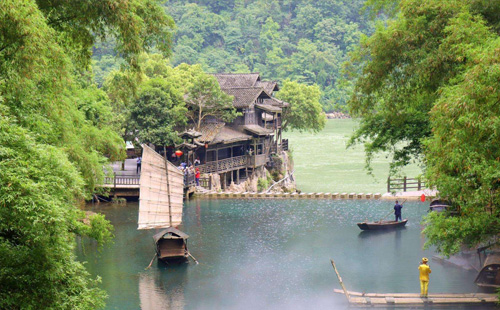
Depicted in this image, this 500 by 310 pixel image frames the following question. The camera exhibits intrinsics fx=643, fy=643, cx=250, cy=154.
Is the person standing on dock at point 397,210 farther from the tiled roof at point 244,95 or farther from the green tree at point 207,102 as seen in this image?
the tiled roof at point 244,95

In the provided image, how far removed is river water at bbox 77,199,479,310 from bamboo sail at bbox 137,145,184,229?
107cm

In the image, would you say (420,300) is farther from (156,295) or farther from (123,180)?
(123,180)

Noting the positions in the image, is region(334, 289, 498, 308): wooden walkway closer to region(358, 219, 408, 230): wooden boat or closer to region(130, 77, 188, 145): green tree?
region(358, 219, 408, 230): wooden boat

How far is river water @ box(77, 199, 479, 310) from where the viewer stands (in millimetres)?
16328

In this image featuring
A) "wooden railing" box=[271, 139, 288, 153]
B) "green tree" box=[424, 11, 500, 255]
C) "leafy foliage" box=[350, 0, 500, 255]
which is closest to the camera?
"green tree" box=[424, 11, 500, 255]

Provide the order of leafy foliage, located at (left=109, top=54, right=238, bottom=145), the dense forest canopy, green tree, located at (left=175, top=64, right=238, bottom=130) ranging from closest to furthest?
the dense forest canopy → leafy foliage, located at (left=109, top=54, right=238, bottom=145) → green tree, located at (left=175, top=64, right=238, bottom=130)

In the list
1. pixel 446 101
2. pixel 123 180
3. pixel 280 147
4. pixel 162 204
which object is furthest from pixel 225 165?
pixel 446 101

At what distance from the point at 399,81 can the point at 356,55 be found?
1.99 metres

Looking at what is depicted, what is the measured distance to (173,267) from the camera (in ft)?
62.3

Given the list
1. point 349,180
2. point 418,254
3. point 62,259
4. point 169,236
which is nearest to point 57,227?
point 62,259

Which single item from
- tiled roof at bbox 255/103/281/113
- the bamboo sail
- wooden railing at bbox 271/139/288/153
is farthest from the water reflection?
wooden railing at bbox 271/139/288/153

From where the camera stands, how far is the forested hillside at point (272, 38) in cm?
8888

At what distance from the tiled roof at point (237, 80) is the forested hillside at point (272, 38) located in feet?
119

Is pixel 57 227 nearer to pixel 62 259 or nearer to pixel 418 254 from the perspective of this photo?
pixel 62 259
